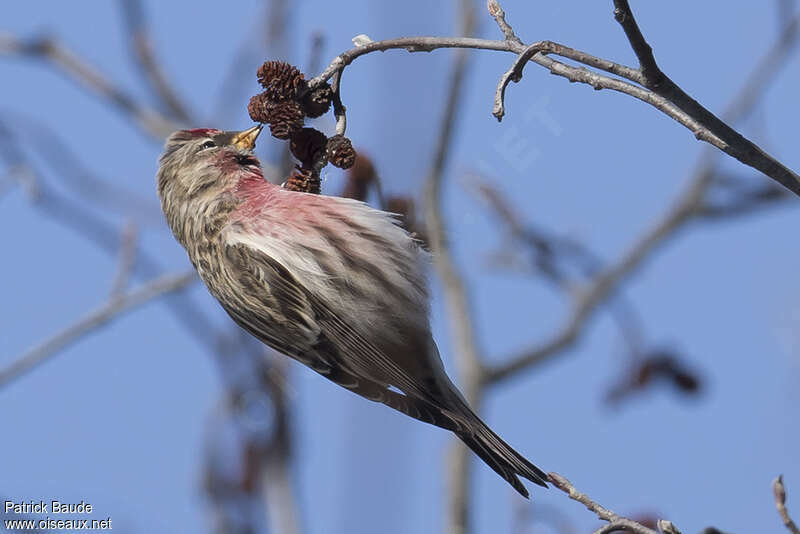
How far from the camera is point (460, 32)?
607 cm

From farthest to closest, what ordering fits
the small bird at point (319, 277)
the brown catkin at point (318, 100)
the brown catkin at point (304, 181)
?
the small bird at point (319, 277)
the brown catkin at point (304, 181)
the brown catkin at point (318, 100)

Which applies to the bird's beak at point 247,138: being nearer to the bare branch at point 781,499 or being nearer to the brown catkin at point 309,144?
the brown catkin at point 309,144

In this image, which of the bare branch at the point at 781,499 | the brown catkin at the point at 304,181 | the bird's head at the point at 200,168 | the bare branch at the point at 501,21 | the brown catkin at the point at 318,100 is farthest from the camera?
the bird's head at the point at 200,168

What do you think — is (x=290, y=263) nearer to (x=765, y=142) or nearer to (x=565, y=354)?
(x=765, y=142)

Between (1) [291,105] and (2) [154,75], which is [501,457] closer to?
(1) [291,105]

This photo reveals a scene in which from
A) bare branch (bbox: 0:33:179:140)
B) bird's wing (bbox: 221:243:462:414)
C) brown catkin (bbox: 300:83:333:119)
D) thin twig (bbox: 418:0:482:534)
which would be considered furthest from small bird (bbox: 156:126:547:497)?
bare branch (bbox: 0:33:179:140)

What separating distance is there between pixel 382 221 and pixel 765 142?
228 cm

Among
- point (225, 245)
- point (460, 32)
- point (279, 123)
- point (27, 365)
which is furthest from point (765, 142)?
point (27, 365)

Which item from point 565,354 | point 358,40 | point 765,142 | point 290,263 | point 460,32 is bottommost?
point 358,40

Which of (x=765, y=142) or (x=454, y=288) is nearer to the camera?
(x=765, y=142)

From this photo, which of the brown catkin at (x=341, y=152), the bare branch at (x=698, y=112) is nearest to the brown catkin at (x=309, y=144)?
the brown catkin at (x=341, y=152)

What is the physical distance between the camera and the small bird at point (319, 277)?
3438mm

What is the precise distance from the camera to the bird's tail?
9.74 ft

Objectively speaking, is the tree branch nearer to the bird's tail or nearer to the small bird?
the bird's tail
